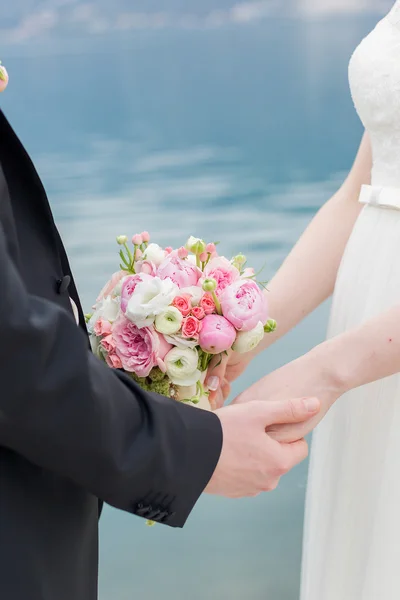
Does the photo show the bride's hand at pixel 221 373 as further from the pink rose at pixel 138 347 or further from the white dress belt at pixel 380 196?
the white dress belt at pixel 380 196

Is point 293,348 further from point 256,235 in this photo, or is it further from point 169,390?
point 169,390

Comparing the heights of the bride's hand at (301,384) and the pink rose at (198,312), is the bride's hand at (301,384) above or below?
below

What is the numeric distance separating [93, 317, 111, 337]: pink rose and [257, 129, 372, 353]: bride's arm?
0.54m

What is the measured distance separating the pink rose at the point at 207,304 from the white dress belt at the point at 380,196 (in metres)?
0.55

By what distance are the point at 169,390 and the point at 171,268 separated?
6.5 inches

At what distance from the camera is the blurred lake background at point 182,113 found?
3471 millimetres

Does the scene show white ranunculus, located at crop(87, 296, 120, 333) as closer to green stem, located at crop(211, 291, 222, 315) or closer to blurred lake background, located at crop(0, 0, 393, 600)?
green stem, located at crop(211, 291, 222, 315)

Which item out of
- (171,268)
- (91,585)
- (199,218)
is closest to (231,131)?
(199,218)

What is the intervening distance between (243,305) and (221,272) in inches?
2.9

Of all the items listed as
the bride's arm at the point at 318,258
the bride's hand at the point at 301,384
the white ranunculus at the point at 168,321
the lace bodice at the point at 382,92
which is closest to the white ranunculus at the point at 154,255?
the white ranunculus at the point at 168,321

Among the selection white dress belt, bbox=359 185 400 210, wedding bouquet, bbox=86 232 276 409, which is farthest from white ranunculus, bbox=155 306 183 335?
white dress belt, bbox=359 185 400 210

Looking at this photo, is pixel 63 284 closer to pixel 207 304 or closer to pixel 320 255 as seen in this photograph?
pixel 207 304

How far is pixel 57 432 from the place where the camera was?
850 mm

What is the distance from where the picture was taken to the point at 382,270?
1561 millimetres
